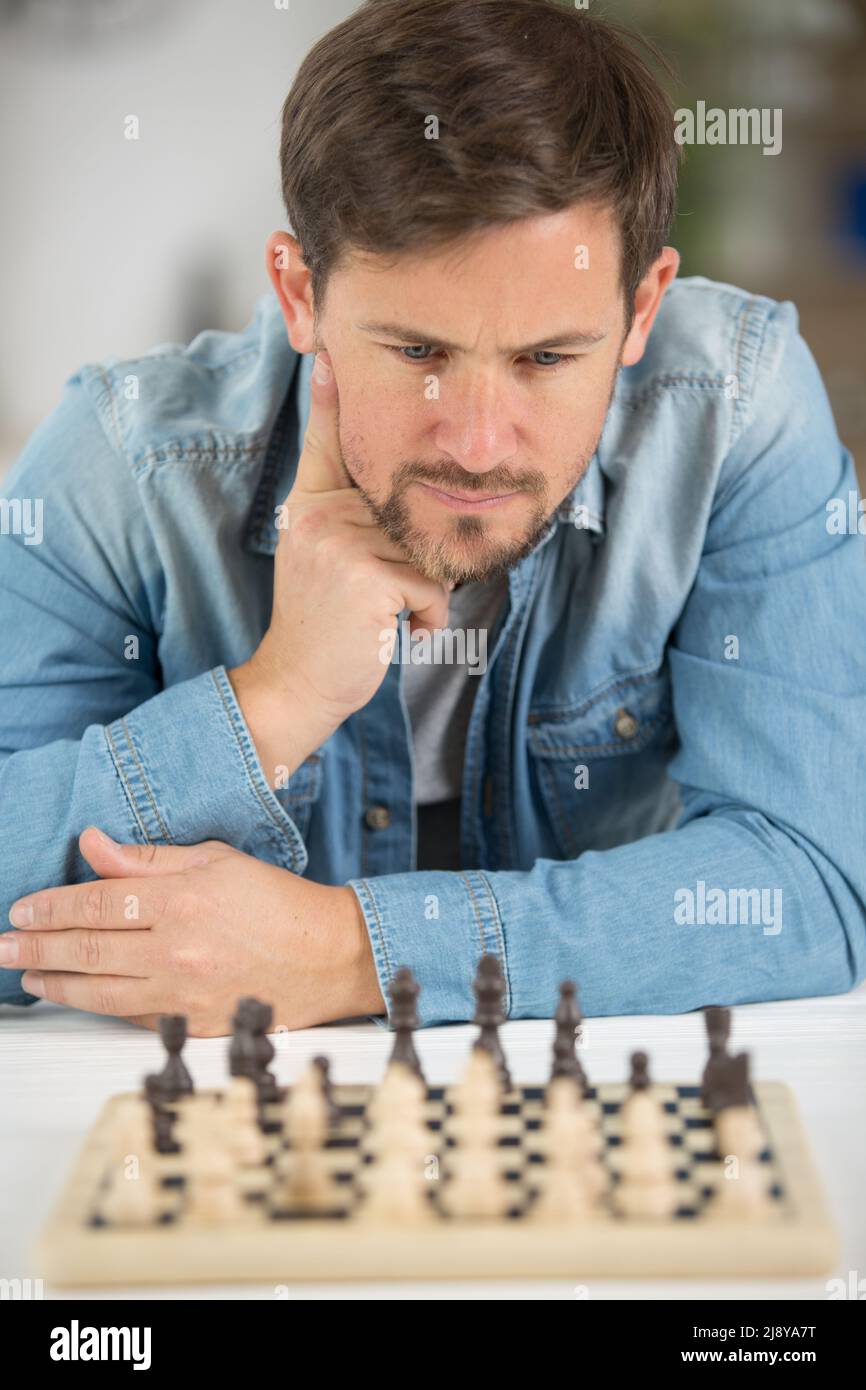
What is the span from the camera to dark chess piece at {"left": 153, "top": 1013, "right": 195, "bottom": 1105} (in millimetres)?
1042

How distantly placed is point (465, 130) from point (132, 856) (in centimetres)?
70

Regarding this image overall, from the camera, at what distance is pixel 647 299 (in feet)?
4.94

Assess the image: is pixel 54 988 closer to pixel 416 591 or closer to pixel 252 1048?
pixel 252 1048

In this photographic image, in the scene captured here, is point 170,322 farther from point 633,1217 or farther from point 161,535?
point 633,1217

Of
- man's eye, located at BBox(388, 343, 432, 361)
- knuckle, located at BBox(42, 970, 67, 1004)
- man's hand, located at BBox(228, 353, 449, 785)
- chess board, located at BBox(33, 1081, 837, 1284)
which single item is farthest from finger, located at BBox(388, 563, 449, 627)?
chess board, located at BBox(33, 1081, 837, 1284)

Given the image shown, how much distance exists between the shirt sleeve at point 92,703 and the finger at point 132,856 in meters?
0.03

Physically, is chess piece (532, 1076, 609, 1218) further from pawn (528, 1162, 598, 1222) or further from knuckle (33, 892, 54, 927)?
knuckle (33, 892, 54, 927)

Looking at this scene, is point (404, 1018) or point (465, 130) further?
point (465, 130)

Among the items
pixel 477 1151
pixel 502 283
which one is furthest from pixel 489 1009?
pixel 502 283

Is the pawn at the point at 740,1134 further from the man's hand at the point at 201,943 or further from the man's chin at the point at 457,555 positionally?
the man's chin at the point at 457,555

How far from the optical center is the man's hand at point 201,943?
126 centimetres

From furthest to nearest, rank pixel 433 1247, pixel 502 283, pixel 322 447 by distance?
pixel 322 447, pixel 502 283, pixel 433 1247

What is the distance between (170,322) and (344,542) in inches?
114

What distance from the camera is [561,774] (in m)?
1.71
